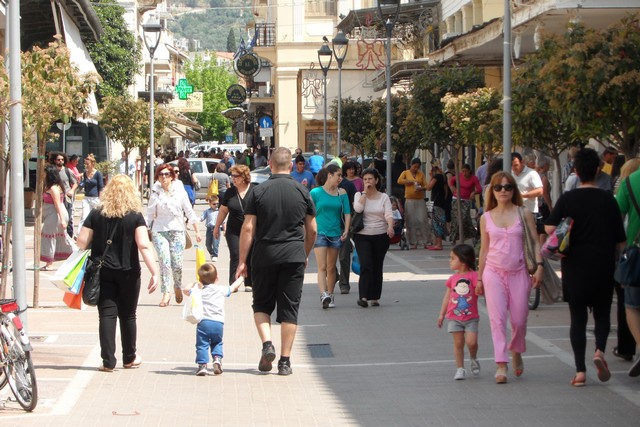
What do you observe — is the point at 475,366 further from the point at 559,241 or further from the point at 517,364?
the point at 559,241

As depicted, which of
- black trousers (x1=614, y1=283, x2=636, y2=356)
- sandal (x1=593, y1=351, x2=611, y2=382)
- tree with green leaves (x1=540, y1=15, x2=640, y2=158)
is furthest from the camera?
tree with green leaves (x1=540, y1=15, x2=640, y2=158)

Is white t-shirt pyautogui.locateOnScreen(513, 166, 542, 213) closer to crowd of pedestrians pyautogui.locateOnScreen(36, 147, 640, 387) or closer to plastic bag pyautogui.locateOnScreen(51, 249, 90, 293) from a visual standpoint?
crowd of pedestrians pyautogui.locateOnScreen(36, 147, 640, 387)

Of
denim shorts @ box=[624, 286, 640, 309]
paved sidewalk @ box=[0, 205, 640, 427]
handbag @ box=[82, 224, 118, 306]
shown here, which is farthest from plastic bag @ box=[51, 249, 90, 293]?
denim shorts @ box=[624, 286, 640, 309]

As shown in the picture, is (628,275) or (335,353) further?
(335,353)

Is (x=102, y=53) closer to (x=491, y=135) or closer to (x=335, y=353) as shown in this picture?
(x=491, y=135)

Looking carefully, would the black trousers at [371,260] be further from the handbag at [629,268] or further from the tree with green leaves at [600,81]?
the handbag at [629,268]

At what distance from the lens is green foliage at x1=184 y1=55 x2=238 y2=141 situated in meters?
126

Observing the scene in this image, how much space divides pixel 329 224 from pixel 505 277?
17.2 ft

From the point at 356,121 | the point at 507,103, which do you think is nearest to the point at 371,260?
the point at 507,103

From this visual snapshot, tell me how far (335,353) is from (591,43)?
459cm

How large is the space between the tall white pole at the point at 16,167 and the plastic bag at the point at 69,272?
0.31 meters

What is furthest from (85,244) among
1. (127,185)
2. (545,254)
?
(545,254)

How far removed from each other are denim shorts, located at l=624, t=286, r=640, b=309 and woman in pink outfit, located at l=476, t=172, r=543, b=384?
0.68 m

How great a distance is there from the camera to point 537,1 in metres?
18.5
